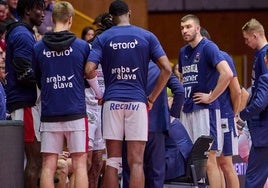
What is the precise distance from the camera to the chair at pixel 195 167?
888cm

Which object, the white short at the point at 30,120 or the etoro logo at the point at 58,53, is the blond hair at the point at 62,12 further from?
the white short at the point at 30,120

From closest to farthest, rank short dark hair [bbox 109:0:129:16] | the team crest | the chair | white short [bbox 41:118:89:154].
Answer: white short [bbox 41:118:89:154] < short dark hair [bbox 109:0:129:16] < the chair < the team crest

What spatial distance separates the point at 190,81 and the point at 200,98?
253mm

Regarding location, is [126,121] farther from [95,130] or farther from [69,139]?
[95,130]

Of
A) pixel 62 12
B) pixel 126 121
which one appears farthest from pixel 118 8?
pixel 126 121

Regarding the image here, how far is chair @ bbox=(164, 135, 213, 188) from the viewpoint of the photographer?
8883mm

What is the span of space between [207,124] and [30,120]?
2132 mm

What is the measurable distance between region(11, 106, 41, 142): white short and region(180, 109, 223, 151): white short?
6.55ft

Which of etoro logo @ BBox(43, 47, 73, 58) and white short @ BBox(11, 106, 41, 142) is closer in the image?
etoro logo @ BBox(43, 47, 73, 58)

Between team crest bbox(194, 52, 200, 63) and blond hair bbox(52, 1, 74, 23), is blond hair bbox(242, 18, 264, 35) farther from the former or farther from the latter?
blond hair bbox(52, 1, 74, 23)

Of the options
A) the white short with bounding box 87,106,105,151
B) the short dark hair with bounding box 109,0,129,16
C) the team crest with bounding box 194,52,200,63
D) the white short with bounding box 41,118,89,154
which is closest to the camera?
the white short with bounding box 41,118,89,154

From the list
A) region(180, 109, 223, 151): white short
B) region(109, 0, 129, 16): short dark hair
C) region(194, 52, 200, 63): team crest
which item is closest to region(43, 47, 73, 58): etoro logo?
region(109, 0, 129, 16): short dark hair

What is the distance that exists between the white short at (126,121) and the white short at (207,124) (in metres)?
1.62

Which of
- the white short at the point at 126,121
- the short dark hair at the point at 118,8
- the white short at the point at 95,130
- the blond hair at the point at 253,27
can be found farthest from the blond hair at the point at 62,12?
the blond hair at the point at 253,27
